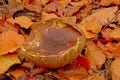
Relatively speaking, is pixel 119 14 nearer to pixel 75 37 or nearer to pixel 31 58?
pixel 75 37

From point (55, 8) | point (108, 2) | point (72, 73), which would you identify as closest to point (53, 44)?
point (72, 73)

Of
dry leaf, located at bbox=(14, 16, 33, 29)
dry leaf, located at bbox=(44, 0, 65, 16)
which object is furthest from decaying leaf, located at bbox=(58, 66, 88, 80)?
dry leaf, located at bbox=(44, 0, 65, 16)

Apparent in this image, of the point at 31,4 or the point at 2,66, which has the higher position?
the point at 31,4

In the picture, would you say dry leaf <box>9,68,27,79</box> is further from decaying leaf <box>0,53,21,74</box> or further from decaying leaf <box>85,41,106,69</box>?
decaying leaf <box>85,41,106,69</box>

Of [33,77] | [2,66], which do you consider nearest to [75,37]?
[33,77]

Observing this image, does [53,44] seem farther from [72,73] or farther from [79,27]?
[79,27]
